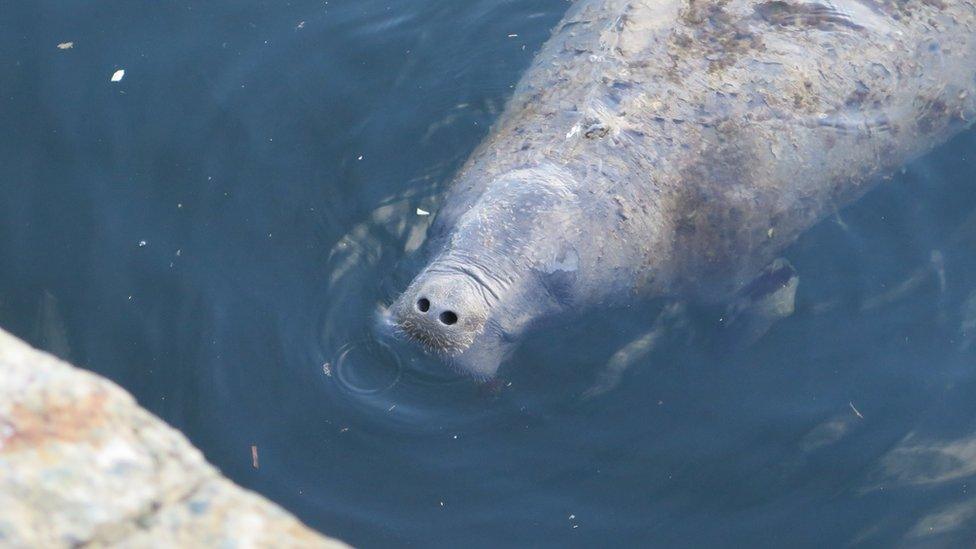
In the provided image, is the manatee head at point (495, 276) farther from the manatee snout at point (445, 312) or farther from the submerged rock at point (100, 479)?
the submerged rock at point (100, 479)

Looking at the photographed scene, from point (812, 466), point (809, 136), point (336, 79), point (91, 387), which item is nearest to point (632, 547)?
point (812, 466)

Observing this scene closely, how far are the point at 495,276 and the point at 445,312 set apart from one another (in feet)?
1.13

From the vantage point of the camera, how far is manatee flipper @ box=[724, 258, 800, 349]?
6352mm

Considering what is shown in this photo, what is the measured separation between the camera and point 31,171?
6457 mm

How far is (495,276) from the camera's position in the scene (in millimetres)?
5145

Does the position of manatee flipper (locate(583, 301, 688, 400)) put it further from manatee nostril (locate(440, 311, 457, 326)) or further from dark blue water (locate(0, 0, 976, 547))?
manatee nostril (locate(440, 311, 457, 326))

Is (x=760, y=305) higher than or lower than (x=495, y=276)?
lower

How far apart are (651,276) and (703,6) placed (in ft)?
6.10

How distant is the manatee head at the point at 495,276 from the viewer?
16.5 ft

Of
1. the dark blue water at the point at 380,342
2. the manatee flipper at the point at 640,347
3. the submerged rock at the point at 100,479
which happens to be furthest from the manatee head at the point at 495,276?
the submerged rock at the point at 100,479

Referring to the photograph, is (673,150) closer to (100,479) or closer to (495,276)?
(495,276)

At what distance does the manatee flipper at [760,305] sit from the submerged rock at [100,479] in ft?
12.4

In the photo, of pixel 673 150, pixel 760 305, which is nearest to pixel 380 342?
pixel 673 150

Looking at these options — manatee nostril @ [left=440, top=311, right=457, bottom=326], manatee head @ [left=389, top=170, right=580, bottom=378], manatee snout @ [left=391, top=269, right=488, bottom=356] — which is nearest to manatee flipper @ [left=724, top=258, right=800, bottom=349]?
manatee head @ [left=389, top=170, right=580, bottom=378]
